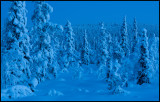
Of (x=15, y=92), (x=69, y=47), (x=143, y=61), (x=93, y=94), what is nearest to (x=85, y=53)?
(x=69, y=47)

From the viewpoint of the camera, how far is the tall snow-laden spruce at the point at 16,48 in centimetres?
1793

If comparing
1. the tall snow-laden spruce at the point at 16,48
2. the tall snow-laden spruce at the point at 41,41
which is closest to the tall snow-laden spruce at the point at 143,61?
the tall snow-laden spruce at the point at 41,41

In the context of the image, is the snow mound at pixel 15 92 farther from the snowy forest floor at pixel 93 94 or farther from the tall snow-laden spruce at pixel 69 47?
the tall snow-laden spruce at pixel 69 47

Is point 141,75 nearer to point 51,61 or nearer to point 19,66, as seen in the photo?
point 51,61

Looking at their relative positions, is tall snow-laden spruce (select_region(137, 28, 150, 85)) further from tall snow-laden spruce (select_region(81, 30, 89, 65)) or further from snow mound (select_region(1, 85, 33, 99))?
tall snow-laden spruce (select_region(81, 30, 89, 65))

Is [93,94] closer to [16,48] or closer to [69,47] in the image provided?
[16,48]

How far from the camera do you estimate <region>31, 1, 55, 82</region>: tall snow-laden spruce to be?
2062 centimetres

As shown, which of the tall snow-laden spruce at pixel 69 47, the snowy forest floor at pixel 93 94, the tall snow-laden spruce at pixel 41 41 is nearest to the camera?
the snowy forest floor at pixel 93 94

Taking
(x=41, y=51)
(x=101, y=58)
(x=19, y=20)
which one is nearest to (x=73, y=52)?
(x=101, y=58)

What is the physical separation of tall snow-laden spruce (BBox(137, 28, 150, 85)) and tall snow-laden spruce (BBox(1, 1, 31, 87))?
1390 cm

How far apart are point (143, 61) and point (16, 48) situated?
15.2 meters

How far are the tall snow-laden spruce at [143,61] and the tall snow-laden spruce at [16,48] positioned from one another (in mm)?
13898

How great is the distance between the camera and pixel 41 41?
21.3 m

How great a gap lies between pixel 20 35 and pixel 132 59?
48.4 ft
